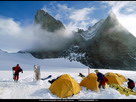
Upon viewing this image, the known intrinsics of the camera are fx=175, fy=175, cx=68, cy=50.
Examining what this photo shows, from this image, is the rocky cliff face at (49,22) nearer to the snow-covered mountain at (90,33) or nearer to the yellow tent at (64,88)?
the snow-covered mountain at (90,33)

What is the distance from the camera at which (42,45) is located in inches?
3187

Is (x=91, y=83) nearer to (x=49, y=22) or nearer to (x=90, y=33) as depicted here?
(x=90, y=33)

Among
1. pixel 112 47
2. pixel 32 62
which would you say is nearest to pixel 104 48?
pixel 112 47

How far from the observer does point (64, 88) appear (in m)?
12.7

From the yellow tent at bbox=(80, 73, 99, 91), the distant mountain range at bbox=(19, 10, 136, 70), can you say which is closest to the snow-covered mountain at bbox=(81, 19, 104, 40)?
the distant mountain range at bbox=(19, 10, 136, 70)

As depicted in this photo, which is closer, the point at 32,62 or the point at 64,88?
the point at 64,88

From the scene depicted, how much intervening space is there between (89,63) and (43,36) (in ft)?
93.0

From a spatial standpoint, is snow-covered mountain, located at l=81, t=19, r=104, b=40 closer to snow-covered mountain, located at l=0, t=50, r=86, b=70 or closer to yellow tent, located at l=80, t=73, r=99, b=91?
snow-covered mountain, located at l=0, t=50, r=86, b=70

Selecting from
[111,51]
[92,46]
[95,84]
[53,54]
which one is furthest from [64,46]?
[95,84]

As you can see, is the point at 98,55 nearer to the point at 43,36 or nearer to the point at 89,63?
the point at 89,63

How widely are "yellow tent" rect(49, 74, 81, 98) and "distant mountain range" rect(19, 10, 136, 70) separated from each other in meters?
55.2

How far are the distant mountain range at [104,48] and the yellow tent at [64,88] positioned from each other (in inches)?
2174

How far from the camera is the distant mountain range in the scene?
7081cm

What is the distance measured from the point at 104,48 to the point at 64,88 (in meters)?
66.2
